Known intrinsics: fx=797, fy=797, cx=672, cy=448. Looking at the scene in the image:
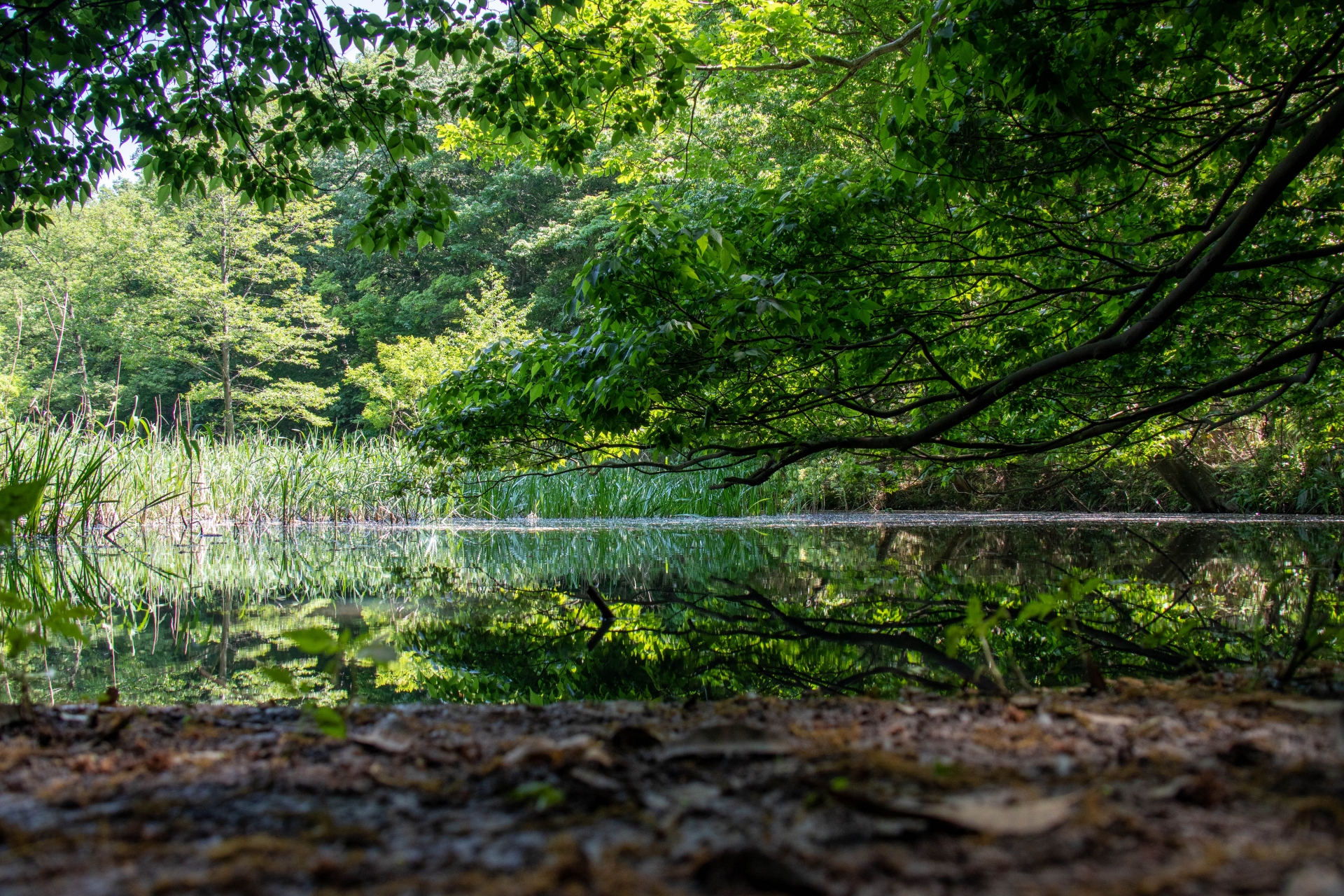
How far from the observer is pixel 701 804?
108 centimetres

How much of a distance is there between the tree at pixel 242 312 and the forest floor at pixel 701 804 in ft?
71.6

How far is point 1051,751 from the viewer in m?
1.27

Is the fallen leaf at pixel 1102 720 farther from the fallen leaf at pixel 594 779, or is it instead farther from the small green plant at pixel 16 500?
the small green plant at pixel 16 500

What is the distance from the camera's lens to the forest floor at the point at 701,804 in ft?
2.67

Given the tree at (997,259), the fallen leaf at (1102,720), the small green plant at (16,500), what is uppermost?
the tree at (997,259)

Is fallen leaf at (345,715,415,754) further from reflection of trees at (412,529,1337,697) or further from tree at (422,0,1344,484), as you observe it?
tree at (422,0,1344,484)

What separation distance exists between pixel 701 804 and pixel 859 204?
3.07m

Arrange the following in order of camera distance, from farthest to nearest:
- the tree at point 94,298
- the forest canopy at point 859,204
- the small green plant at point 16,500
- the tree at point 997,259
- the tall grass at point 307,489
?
1. the tree at point 94,298
2. the tall grass at point 307,489
3. the forest canopy at point 859,204
4. the tree at point 997,259
5. the small green plant at point 16,500

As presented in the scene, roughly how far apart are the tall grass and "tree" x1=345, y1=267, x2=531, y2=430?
18.9ft

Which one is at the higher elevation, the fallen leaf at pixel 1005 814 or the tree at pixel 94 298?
the tree at pixel 94 298

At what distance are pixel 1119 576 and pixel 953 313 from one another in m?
1.88

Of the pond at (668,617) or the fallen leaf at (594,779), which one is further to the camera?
the pond at (668,617)

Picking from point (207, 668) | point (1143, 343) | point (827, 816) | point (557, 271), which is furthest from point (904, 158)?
point (557, 271)

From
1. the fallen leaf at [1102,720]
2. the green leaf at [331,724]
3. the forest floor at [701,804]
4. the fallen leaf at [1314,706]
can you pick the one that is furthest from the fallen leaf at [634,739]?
the fallen leaf at [1314,706]
